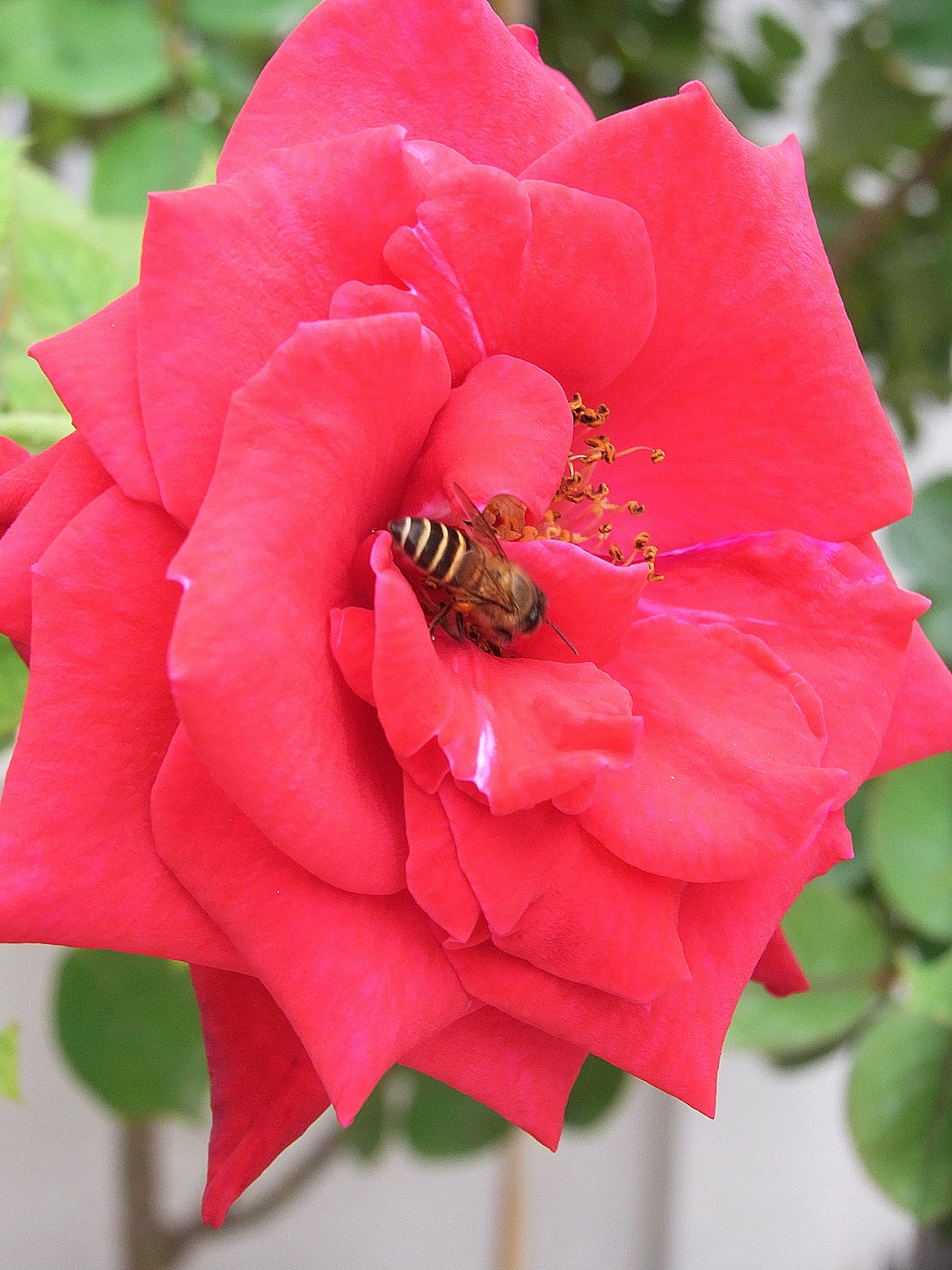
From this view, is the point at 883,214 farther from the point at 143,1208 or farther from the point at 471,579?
the point at 143,1208

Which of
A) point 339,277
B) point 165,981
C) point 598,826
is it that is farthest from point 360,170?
point 165,981

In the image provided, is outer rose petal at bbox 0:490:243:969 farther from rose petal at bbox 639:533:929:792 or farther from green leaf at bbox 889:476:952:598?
green leaf at bbox 889:476:952:598

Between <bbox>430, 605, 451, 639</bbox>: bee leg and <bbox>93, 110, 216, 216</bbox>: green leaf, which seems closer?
<bbox>430, 605, 451, 639</bbox>: bee leg

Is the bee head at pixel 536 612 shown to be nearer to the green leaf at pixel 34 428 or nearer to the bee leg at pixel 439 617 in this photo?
the bee leg at pixel 439 617

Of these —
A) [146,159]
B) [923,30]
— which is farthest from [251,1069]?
[923,30]

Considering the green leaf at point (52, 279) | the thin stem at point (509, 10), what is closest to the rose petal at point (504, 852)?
the green leaf at point (52, 279)

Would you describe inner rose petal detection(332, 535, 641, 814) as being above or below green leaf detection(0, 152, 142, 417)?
above

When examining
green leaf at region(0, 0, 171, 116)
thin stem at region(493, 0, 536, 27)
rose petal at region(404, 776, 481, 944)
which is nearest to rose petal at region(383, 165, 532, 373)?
rose petal at region(404, 776, 481, 944)

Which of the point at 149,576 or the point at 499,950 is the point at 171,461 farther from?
the point at 499,950
